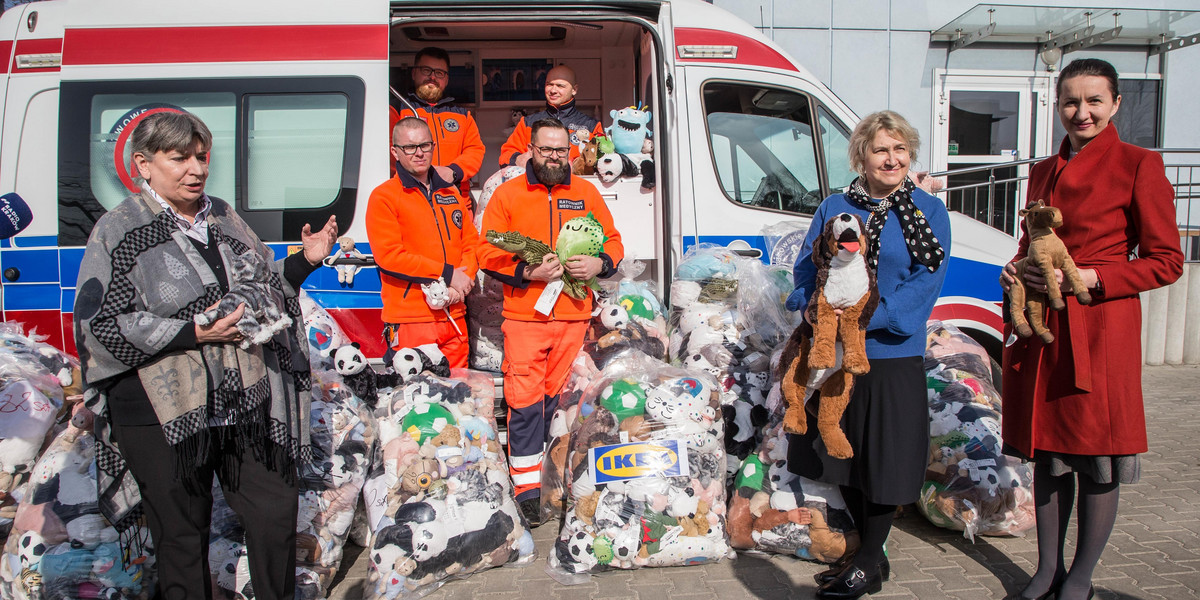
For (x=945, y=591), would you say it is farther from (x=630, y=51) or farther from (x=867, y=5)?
(x=867, y=5)

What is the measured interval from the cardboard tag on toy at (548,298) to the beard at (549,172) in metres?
0.52

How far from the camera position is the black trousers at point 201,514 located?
2.28 metres

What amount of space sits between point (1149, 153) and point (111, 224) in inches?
131

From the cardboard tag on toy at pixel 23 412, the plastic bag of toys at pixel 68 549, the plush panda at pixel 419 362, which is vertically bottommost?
the plastic bag of toys at pixel 68 549

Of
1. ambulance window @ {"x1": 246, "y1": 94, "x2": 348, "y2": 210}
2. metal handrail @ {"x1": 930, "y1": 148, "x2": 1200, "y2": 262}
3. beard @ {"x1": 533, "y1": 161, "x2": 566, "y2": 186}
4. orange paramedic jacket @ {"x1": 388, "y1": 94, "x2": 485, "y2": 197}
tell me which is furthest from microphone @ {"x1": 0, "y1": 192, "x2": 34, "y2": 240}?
metal handrail @ {"x1": 930, "y1": 148, "x2": 1200, "y2": 262}

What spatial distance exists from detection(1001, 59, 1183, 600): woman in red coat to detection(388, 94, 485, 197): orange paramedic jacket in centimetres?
306

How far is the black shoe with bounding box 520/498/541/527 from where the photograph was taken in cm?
356

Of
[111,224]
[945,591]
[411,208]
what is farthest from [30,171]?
[945,591]

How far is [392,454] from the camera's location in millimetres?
3170

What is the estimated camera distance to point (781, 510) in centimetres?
312

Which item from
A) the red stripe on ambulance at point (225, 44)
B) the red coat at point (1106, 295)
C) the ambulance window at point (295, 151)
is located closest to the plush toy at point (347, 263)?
the ambulance window at point (295, 151)

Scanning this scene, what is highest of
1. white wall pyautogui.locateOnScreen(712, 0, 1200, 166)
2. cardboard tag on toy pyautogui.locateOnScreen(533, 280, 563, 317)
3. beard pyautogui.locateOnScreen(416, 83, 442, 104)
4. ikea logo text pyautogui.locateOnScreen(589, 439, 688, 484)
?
white wall pyautogui.locateOnScreen(712, 0, 1200, 166)

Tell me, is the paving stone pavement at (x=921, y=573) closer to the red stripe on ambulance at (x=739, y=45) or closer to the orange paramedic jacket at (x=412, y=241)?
the orange paramedic jacket at (x=412, y=241)

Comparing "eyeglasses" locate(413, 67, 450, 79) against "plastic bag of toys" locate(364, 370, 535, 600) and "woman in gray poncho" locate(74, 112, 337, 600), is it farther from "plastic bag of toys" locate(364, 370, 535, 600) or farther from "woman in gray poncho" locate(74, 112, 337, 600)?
"woman in gray poncho" locate(74, 112, 337, 600)
